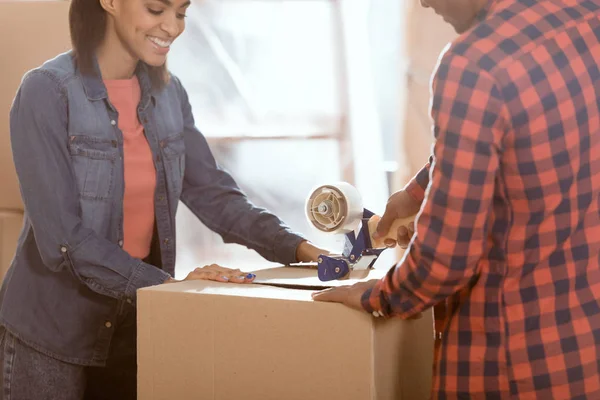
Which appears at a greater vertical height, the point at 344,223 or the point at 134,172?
the point at 134,172

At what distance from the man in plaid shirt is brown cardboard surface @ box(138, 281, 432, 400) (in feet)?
0.31

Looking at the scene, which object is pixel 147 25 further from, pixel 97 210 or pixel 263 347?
pixel 263 347

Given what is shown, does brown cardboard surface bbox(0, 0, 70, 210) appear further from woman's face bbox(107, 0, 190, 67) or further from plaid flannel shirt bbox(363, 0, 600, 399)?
plaid flannel shirt bbox(363, 0, 600, 399)

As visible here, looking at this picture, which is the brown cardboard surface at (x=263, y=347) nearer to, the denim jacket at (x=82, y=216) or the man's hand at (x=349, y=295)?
the man's hand at (x=349, y=295)

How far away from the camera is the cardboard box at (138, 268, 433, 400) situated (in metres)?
1.10

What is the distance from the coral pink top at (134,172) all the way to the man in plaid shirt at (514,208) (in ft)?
2.17

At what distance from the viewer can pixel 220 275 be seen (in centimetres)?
132

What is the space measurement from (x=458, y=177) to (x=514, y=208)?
107 millimetres

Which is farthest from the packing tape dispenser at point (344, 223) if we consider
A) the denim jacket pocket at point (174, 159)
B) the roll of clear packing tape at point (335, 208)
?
the denim jacket pocket at point (174, 159)

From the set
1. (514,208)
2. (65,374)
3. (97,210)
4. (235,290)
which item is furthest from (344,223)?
(65,374)

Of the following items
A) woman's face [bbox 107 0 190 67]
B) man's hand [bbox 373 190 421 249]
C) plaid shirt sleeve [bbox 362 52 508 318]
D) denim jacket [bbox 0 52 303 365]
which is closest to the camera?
plaid shirt sleeve [bbox 362 52 508 318]

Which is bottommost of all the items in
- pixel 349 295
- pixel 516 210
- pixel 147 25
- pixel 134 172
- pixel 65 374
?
pixel 65 374

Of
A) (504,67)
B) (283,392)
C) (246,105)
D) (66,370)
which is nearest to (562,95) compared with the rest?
(504,67)

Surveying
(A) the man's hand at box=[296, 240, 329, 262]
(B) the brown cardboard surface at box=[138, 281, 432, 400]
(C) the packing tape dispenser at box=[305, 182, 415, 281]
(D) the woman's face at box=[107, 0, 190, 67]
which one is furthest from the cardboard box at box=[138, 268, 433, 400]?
(D) the woman's face at box=[107, 0, 190, 67]
